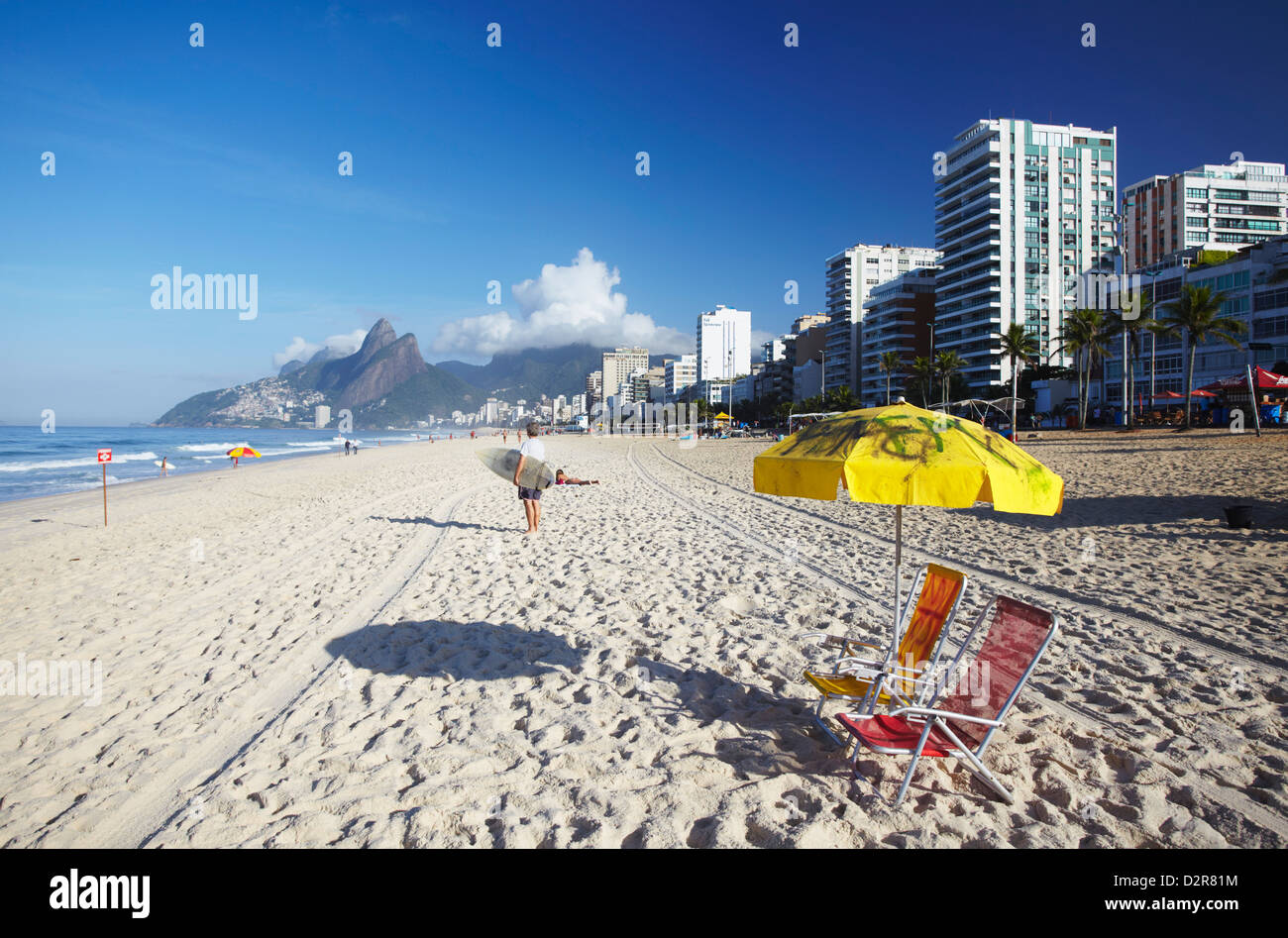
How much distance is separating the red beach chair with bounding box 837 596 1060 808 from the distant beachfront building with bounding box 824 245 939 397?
100m

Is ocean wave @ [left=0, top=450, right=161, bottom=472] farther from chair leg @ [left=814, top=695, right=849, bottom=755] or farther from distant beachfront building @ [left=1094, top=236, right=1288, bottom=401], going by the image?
distant beachfront building @ [left=1094, top=236, right=1288, bottom=401]

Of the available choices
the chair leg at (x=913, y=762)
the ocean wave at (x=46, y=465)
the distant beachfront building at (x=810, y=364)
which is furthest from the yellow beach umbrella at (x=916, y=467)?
the distant beachfront building at (x=810, y=364)

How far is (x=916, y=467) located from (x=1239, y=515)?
947cm

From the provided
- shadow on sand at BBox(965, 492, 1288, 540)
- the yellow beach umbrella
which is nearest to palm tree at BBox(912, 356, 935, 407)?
shadow on sand at BBox(965, 492, 1288, 540)

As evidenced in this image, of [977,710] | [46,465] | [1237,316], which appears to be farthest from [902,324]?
[977,710]

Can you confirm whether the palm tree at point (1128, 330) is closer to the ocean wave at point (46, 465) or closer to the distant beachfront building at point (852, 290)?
the distant beachfront building at point (852, 290)

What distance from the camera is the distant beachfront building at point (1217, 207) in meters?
96.0

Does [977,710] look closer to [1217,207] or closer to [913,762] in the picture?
[913,762]

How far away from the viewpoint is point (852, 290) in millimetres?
114875

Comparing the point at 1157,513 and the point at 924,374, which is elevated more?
the point at 924,374

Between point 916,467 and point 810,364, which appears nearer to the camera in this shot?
point 916,467

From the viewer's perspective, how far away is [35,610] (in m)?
6.95
